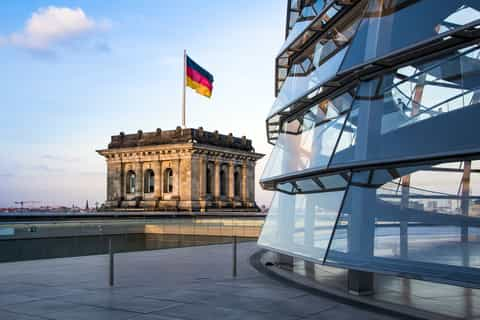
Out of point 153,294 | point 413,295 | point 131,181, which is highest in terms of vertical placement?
point 131,181

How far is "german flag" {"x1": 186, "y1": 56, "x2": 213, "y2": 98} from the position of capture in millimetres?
65375

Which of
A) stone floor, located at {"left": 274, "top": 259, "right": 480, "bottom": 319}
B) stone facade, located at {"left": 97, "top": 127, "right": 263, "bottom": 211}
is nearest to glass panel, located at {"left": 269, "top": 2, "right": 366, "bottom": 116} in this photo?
stone floor, located at {"left": 274, "top": 259, "right": 480, "bottom": 319}

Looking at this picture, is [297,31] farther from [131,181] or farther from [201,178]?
[131,181]

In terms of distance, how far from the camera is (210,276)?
1252 cm

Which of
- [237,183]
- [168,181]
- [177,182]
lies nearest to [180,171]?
[177,182]

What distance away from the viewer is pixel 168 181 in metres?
72.1

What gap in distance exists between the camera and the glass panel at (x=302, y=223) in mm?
8828

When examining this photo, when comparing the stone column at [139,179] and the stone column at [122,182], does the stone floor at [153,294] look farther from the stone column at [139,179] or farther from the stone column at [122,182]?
the stone column at [122,182]

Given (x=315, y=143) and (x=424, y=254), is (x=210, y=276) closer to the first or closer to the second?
(x=315, y=143)

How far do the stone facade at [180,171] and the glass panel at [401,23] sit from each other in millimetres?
59358

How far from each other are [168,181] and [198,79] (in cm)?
1496

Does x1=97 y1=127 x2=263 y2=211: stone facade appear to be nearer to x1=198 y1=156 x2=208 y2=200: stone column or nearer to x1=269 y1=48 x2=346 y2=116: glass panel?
x1=198 y1=156 x2=208 y2=200: stone column

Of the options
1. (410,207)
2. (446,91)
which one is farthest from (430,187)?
(446,91)

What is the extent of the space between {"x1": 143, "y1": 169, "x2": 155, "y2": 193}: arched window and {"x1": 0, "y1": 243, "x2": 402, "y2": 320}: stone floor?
195 ft
